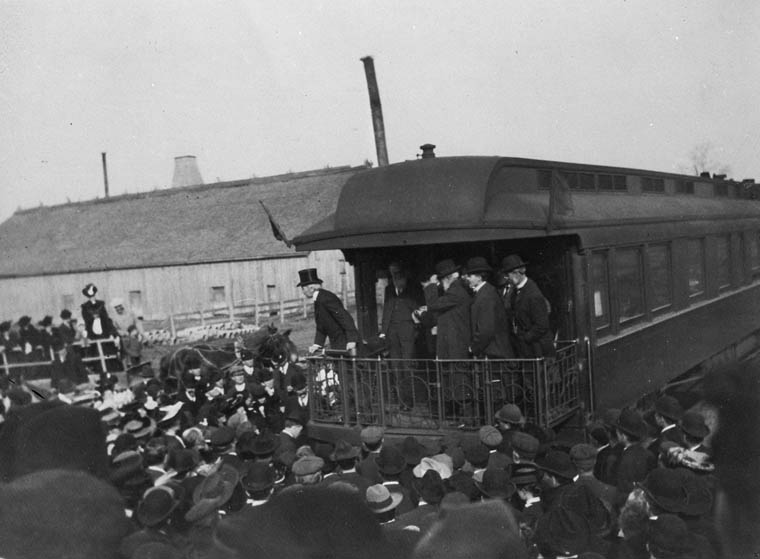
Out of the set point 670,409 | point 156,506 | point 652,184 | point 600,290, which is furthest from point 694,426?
point 652,184

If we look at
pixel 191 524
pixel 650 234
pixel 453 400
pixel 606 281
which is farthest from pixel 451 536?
pixel 650 234

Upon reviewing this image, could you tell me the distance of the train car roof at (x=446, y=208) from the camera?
6.18 m

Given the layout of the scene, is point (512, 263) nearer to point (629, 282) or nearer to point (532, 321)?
point (532, 321)

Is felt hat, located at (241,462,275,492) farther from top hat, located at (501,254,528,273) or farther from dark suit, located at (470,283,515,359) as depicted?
top hat, located at (501,254,528,273)

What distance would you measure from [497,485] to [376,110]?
40.2ft

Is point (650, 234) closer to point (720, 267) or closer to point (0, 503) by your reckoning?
point (720, 267)

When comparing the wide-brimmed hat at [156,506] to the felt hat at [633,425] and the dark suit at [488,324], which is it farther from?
the dark suit at [488,324]

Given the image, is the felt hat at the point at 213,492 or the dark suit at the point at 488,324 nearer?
the felt hat at the point at 213,492

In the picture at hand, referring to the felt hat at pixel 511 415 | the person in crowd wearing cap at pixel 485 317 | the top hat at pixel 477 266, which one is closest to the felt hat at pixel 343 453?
the felt hat at pixel 511 415

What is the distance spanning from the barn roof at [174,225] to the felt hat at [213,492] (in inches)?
776

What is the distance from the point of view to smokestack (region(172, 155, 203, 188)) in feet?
121

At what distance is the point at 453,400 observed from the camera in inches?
246

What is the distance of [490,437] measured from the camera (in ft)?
17.8

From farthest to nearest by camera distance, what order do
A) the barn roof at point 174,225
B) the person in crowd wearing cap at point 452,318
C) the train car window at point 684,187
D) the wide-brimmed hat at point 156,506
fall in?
the barn roof at point 174,225, the train car window at point 684,187, the person in crowd wearing cap at point 452,318, the wide-brimmed hat at point 156,506
